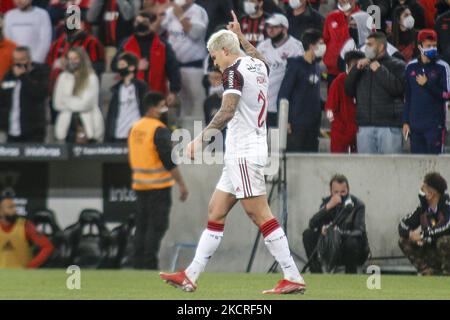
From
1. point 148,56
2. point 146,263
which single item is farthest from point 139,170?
point 148,56

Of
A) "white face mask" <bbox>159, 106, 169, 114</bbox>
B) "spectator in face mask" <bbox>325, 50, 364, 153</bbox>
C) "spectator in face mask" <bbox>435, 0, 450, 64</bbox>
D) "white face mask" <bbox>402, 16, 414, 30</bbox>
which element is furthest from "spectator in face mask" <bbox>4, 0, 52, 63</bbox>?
"spectator in face mask" <bbox>435, 0, 450, 64</bbox>

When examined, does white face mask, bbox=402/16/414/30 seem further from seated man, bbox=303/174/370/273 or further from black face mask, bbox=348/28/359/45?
seated man, bbox=303/174/370/273

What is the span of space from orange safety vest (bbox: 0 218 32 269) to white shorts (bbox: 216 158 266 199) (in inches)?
247

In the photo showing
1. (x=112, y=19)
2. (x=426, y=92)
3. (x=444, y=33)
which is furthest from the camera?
(x=112, y=19)

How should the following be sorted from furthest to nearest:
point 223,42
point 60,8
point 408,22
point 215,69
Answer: point 60,8
point 215,69
point 408,22
point 223,42

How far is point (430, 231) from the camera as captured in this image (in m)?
14.3

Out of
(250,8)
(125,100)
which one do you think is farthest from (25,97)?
(250,8)

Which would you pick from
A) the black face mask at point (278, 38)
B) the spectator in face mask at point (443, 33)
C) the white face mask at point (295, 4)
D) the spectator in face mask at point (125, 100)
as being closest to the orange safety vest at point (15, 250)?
the spectator in face mask at point (125, 100)

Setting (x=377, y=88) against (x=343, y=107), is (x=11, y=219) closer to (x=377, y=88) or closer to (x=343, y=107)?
(x=343, y=107)

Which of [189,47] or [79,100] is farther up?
[189,47]

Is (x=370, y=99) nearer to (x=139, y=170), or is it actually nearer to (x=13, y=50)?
(x=139, y=170)

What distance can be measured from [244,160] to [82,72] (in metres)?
6.74

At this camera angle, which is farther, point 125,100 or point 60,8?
point 60,8

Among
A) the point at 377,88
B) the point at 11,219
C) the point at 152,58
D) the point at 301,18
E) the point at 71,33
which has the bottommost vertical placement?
the point at 11,219
